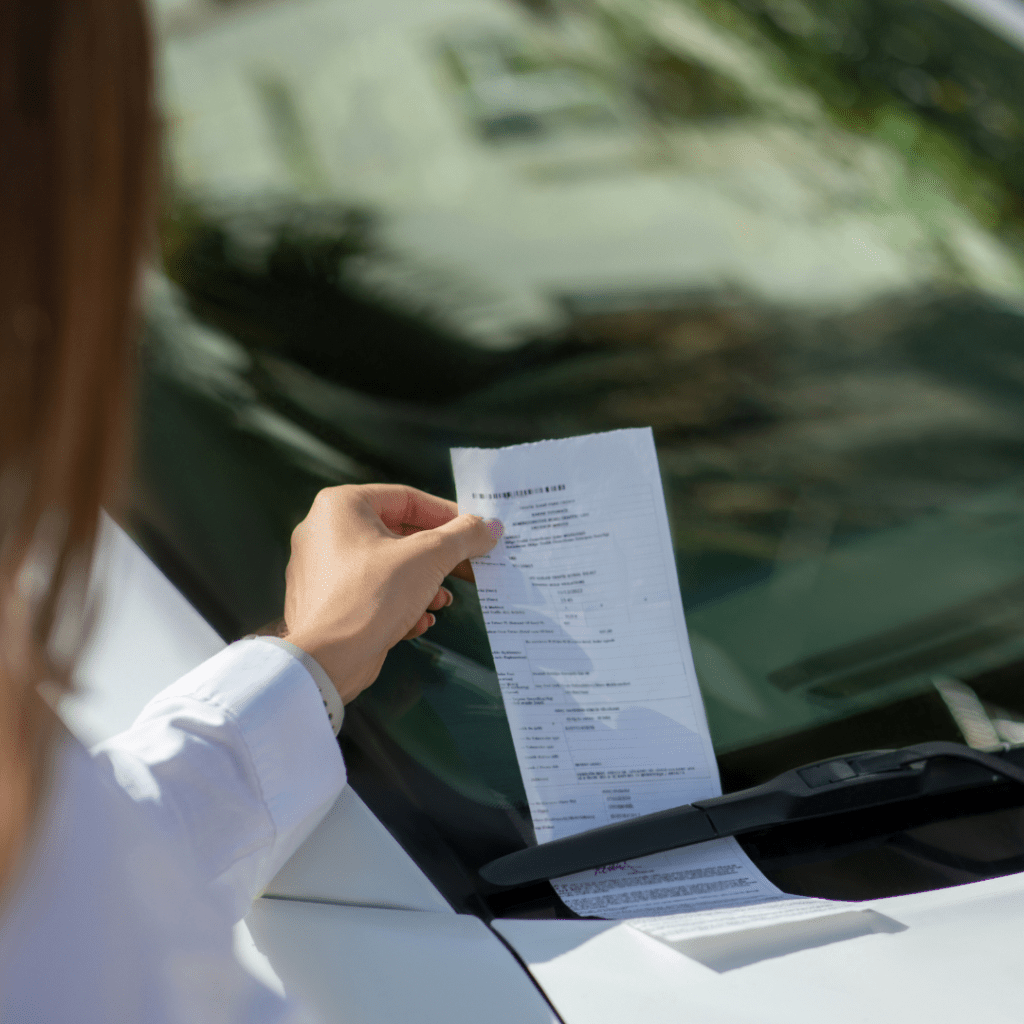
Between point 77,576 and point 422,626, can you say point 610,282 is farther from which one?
point 77,576

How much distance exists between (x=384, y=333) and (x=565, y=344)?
0.22 m

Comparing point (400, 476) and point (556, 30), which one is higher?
point (556, 30)

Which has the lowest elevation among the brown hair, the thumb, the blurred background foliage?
the thumb

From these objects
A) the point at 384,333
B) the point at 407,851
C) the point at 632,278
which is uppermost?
the point at 632,278

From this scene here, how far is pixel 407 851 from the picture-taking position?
2.86 ft

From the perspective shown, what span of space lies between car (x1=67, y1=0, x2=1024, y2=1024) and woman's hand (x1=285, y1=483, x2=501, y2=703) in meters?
0.03

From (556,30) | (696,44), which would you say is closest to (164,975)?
(556,30)

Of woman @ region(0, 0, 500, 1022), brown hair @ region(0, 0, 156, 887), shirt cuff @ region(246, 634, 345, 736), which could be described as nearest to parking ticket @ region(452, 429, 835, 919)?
shirt cuff @ region(246, 634, 345, 736)

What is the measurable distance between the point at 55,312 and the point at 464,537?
551mm

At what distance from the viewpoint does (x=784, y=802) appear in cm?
92

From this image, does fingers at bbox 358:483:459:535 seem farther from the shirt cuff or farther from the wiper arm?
the wiper arm

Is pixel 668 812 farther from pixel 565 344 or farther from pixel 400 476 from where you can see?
pixel 565 344

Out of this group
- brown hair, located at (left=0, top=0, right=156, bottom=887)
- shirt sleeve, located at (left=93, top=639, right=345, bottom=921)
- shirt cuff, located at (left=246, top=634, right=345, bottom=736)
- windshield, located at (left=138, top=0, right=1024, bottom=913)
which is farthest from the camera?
windshield, located at (left=138, top=0, right=1024, bottom=913)

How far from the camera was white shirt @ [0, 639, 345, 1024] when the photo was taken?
1.83 ft
